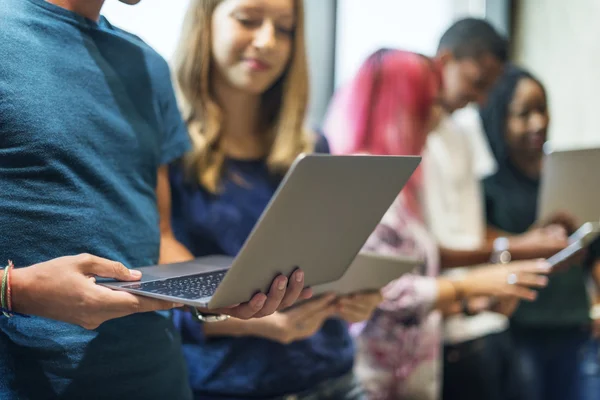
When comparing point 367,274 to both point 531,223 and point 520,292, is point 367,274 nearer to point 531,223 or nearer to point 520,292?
point 520,292

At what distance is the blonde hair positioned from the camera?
1108 millimetres

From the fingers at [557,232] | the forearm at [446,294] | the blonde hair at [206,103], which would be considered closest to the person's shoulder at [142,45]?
the blonde hair at [206,103]

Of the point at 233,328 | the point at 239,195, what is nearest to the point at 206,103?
the point at 239,195

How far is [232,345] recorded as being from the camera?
108cm

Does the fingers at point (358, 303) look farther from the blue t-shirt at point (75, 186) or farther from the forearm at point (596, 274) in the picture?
the forearm at point (596, 274)

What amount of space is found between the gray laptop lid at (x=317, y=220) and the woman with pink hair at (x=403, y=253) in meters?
0.53

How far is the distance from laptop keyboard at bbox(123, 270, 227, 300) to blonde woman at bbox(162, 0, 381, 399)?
0.25 metres

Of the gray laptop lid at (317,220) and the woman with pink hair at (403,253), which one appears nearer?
the gray laptop lid at (317,220)

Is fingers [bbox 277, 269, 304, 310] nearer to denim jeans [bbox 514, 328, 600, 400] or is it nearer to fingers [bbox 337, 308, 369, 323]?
fingers [bbox 337, 308, 369, 323]

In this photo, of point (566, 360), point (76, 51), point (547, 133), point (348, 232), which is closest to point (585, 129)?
point (547, 133)

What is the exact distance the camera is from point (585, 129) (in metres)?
2.10

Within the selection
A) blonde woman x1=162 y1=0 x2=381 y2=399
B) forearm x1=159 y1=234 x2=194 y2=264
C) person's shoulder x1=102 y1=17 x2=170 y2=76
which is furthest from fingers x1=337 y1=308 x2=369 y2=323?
person's shoulder x1=102 y1=17 x2=170 y2=76

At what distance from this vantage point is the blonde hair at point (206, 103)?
43.6 inches

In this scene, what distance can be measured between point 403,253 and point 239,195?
0.45 metres
